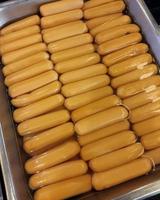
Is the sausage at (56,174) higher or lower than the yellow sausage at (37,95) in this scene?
lower

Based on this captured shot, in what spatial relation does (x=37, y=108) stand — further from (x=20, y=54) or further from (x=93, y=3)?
(x=93, y=3)

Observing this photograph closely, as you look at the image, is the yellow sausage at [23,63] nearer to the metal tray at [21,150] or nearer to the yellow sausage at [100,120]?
the metal tray at [21,150]

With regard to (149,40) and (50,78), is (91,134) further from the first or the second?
(149,40)

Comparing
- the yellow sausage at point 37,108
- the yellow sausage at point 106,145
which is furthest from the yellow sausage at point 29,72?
the yellow sausage at point 106,145

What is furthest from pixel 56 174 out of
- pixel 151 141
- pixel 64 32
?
pixel 64 32

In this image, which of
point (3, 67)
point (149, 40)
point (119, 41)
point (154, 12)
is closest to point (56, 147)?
point (3, 67)
